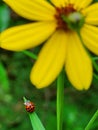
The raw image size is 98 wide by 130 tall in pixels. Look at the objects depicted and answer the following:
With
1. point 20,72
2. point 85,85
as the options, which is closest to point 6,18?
point 20,72

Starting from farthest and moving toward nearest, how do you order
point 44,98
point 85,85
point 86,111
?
1. point 44,98
2. point 86,111
3. point 85,85

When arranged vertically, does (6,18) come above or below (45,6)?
above

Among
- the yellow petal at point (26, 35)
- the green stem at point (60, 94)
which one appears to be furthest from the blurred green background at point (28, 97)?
the yellow petal at point (26, 35)

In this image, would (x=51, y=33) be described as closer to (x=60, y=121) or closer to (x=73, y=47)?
(x=73, y=47)

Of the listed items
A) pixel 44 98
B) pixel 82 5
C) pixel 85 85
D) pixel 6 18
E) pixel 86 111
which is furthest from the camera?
pixel 44 98

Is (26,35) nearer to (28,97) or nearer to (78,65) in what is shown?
(78,65)

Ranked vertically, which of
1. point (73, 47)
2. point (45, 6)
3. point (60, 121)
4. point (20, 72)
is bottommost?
point (60, 121)

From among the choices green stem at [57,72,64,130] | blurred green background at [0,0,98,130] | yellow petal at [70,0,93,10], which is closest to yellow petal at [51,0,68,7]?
yellow petal at [70,0,93,10]
